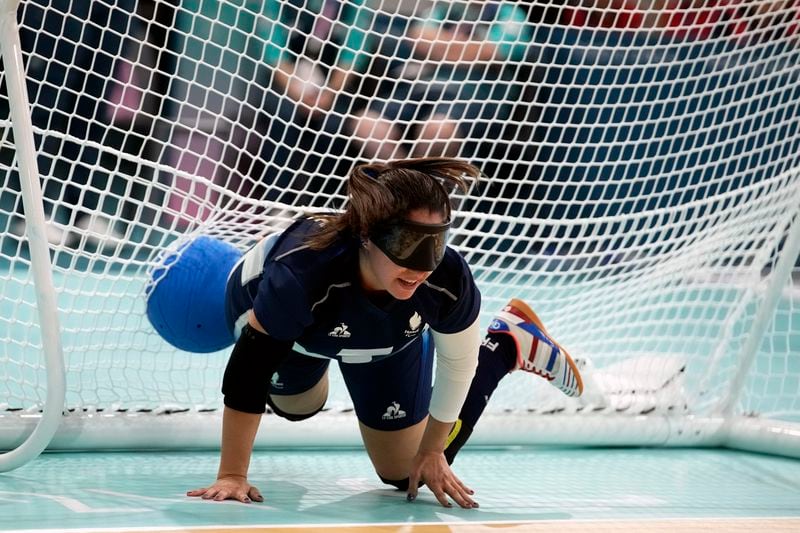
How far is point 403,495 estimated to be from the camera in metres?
2.46

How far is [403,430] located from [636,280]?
1256mm

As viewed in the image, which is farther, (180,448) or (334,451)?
(334,451)

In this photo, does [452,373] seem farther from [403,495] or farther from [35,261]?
[35,261]

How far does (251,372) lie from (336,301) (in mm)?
248

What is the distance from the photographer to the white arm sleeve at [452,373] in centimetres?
228

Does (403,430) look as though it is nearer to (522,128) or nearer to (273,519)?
(273,519)

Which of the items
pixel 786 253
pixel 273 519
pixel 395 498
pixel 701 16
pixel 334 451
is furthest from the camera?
pixel 701 16

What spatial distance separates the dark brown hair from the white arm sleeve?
1.21ft

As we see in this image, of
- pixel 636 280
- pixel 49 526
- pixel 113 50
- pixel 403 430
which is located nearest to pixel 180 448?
pixel 403 430

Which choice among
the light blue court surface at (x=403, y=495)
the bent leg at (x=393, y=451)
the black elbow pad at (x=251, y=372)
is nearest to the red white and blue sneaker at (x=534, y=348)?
the light blue court surface at (x=403, y=495)

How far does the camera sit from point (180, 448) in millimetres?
2846

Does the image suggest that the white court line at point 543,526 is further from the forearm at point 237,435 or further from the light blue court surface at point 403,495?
the forearm at point 237,435

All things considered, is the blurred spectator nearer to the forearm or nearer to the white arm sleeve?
the white arm sleeve

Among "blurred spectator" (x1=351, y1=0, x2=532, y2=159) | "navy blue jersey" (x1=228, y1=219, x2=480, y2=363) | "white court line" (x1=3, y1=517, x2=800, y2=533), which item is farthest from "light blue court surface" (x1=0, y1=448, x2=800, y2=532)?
"blurred spectator" (x1=351, y1=0, x2=532, y2=159)
